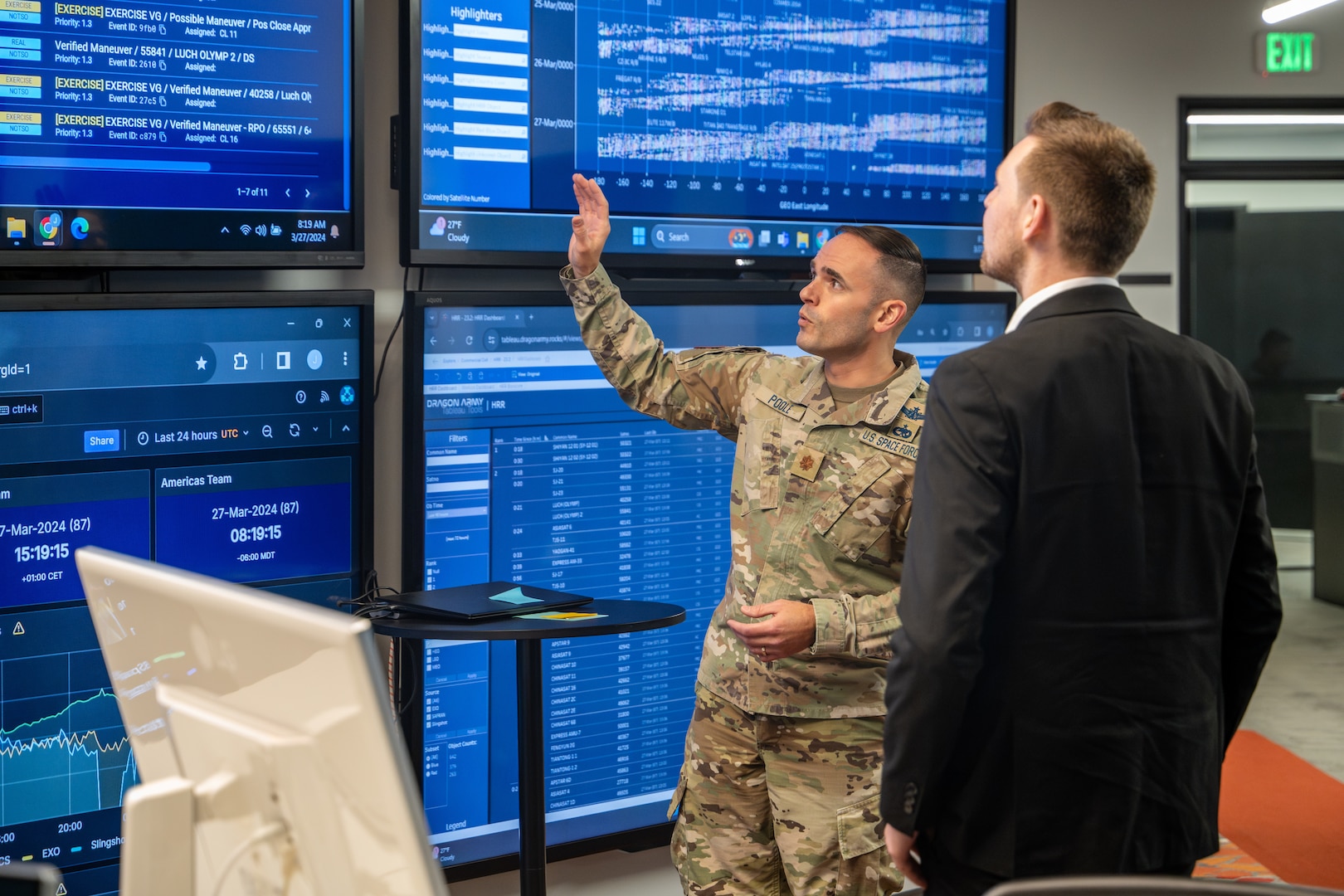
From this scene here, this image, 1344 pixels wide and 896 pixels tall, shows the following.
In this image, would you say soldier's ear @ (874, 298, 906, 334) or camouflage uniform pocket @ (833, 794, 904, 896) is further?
soldier's ear @ (874, 298, 906, 334)

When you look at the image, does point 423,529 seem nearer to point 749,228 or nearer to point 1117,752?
point 749,228

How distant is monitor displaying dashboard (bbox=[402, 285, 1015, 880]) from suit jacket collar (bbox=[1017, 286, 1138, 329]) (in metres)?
1.47

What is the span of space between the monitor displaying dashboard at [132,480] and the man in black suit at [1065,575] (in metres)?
1.48

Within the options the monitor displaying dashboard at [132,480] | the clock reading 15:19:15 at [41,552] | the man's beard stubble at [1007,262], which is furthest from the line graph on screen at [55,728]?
the man's beard stubble at [1007,262]

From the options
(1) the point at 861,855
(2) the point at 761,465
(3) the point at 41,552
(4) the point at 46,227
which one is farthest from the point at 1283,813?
(4) the point at 46,227

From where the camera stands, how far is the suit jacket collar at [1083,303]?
163 cm

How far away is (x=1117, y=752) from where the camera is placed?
1604mm

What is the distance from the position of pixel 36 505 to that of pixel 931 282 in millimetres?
2428

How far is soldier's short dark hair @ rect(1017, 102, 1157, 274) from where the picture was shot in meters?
1.63

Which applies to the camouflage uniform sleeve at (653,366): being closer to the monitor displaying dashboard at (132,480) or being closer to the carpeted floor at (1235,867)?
the monitor displaying dashboard at (132,480)

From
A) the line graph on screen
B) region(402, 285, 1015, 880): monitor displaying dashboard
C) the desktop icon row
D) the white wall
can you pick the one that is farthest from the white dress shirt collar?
the white wall

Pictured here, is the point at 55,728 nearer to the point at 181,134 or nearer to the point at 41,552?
the point at 41,552

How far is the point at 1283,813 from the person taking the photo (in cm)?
398

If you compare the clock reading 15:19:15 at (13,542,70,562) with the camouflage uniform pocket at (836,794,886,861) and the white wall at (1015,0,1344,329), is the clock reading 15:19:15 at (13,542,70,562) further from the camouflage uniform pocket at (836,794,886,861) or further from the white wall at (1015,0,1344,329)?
the white wall at (1015,0,1344,329)
